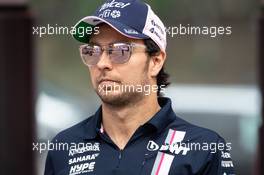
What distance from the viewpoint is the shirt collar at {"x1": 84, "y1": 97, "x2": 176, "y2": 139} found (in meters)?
2.33

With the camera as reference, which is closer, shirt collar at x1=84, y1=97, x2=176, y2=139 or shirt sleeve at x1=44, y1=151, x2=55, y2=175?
shirt collar at x1=84, y1=97, x2=176, y2=139

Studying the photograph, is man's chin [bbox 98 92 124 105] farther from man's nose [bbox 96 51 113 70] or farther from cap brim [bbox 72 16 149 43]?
cap brim [bbox 72 16 149 43]

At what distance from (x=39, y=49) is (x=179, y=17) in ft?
2.94

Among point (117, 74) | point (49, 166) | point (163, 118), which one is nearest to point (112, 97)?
point (117, 74)

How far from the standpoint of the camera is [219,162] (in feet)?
7.60

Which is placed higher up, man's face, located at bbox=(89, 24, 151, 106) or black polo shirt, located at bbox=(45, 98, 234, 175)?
man's face, located at bbox=(89, 24, 151, 106)

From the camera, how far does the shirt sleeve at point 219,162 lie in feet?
7.48

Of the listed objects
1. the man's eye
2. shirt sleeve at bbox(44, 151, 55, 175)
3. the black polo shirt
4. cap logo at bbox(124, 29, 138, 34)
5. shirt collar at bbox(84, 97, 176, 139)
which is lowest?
shirt sleeve at bbox(44, 151, 55, 175)

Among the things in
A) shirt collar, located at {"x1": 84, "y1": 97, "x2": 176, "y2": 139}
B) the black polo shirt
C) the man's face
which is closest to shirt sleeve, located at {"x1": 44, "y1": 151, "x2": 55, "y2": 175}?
the black polo shirt

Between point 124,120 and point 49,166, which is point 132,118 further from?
point 49,166

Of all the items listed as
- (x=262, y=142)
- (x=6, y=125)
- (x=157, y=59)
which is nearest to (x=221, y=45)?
(x=262, y=142)

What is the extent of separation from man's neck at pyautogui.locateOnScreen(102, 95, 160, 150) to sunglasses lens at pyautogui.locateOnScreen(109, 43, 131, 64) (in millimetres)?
147

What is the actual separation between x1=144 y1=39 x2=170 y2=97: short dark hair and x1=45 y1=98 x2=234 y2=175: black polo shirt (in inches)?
2.8

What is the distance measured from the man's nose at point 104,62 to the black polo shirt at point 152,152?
0.63 feet
